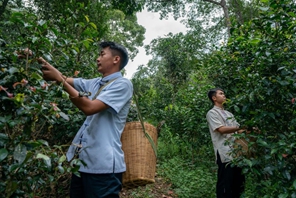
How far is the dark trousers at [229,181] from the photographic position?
3115mm

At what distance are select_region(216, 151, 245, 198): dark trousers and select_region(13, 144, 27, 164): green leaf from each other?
96.7 inches

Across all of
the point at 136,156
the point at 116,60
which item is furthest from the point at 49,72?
the point at 136,156

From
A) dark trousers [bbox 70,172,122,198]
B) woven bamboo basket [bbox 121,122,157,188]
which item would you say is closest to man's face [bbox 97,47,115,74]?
woven bamboo basket [bbox 121,122,157,188]

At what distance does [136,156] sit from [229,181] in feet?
5.05

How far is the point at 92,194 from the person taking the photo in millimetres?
1714

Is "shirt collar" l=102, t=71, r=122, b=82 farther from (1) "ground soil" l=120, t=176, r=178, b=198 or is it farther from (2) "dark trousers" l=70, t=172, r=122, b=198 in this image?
(1) "ground soil" l=120, t=176, r=178, b=198

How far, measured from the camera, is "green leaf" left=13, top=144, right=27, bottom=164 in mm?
993

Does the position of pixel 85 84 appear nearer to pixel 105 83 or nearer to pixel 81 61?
pixel 105 83

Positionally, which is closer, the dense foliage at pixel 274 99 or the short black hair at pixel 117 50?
the dense foliage at pixel 274 99

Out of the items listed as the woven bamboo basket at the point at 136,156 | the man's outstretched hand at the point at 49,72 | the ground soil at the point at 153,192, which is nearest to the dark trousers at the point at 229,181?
the ground soil at the point at 153,192

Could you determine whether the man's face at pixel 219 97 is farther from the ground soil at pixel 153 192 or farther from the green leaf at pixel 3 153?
the green leaf at pixel 3 153

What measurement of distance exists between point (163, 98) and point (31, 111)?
740cm

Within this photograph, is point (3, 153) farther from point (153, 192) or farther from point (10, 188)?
point (153, 192)

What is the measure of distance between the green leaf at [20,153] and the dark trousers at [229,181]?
246 centimetres
